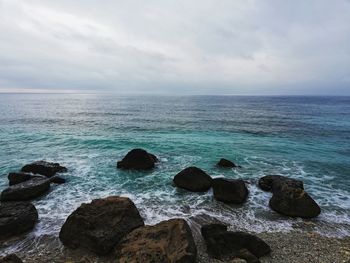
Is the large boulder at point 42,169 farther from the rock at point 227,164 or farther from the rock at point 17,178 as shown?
the rock at point 227,164

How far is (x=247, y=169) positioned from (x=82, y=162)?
1277cm

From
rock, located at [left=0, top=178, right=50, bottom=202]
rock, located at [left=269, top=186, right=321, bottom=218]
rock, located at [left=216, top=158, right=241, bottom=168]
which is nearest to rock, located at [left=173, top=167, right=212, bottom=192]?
rock, located at [left=269, top=186, right=321, bottom=218]

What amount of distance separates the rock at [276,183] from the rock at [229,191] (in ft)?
6.26

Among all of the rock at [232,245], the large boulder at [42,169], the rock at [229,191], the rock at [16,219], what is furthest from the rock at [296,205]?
the large boulder at [42,169]

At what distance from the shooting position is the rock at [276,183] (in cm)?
1403

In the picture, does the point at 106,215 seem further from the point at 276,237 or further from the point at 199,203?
the point at 276,237

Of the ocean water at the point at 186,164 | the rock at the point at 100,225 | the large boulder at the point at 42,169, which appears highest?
the rock at the point at 100,225

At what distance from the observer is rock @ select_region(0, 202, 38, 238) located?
33.5ft

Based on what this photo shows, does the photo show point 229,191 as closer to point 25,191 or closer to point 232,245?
point 232,245

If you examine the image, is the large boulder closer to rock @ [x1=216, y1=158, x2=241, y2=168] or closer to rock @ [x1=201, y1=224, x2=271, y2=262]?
rock @ [x1=216, y1=158, x2=241, y2=168]

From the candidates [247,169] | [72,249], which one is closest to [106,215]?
[72,249]

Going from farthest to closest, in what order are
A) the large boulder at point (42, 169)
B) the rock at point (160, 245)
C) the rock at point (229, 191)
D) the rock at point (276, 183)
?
the large boulder at point (42, 169), the rock at point (276, 183), the rock at point (229, 191), the rock at point (160, 245)

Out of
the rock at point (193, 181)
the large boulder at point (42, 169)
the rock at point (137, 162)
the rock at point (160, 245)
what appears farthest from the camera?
the rock at point (137, 162)

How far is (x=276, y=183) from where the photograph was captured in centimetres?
1439
